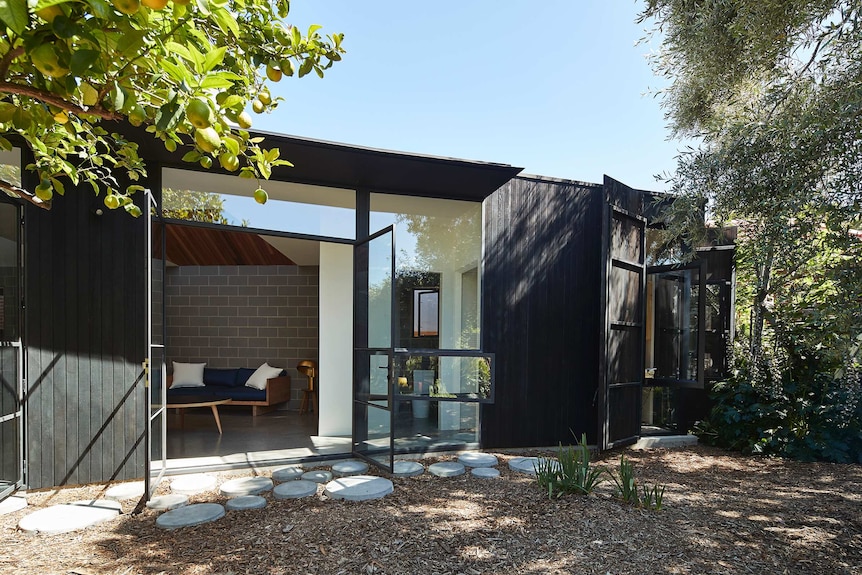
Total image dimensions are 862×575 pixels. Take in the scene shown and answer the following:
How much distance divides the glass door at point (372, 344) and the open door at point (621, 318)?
80.4 inches

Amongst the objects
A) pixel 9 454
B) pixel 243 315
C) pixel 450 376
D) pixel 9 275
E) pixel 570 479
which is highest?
pixel 9 275

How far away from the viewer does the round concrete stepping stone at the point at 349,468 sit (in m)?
4.21

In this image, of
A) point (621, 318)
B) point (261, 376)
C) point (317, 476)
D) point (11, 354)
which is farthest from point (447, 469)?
point (261, 376)

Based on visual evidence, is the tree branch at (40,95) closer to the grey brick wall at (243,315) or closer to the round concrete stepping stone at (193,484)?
the round concrete stepping stone at (193,484)

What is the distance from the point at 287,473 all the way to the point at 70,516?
151 centimetres

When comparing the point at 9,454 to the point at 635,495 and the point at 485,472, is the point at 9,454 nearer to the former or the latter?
the point at 485,472

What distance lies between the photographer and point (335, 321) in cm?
606

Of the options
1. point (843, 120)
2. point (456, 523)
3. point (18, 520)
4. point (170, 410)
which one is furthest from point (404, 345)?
point (170, 410)

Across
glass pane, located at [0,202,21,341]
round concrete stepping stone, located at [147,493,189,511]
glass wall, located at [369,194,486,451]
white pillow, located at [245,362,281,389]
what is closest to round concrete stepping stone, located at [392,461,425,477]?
glass wall, located at [369,194,486,451]

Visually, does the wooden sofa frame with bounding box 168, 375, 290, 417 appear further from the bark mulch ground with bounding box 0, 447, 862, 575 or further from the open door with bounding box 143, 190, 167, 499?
the bark mulch ground with bounding box 0, 447, 862, 575

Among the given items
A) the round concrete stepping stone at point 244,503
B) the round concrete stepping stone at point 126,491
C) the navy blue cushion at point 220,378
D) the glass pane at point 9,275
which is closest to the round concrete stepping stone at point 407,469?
the round concrete stepping stone at point 244,503

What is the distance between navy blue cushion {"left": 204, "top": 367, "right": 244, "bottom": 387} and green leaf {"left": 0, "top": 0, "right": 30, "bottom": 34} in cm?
784

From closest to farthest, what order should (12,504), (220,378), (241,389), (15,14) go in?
1. (15,14)
2. (12,504)
3. (241,389)
4. (220,378)

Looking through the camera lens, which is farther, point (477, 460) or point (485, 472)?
point (477, 460)
